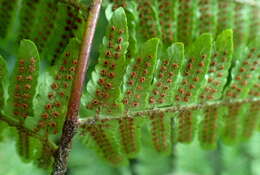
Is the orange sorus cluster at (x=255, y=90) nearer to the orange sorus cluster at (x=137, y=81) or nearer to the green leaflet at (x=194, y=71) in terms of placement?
the green leaflet at (x=194, y=71)

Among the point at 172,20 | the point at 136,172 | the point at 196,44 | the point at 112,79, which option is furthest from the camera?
the point at 136,172

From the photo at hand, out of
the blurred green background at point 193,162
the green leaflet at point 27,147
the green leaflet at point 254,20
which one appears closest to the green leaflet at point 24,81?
the green leaflet at point 27,147

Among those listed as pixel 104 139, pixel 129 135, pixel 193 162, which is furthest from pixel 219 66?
pixel 193 162

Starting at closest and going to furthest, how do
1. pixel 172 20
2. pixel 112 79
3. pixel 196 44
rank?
pixel 112 79
pixel 196 44
pixel 172 20

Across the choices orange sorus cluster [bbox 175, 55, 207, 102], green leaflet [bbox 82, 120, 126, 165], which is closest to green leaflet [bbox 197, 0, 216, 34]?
orange sorus cluster [bbox 175, 55, 207, 102]

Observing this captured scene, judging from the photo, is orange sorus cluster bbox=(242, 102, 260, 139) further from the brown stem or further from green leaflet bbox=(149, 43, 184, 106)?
the brown stem

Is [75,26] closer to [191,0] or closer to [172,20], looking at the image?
[172,20]

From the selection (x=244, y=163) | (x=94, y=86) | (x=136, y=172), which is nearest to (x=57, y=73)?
(x=94, y=86)
